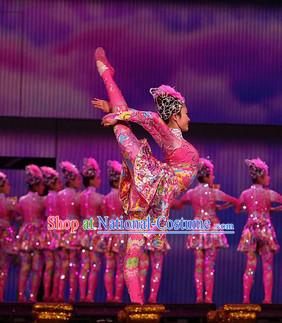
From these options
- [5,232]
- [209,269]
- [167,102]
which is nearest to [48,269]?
[5,232]

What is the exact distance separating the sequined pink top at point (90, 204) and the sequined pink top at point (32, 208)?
17.5 inches

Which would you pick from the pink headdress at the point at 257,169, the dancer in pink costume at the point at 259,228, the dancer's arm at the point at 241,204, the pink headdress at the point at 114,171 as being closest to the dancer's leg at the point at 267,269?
the dancer in pink costume at the point at 259,228

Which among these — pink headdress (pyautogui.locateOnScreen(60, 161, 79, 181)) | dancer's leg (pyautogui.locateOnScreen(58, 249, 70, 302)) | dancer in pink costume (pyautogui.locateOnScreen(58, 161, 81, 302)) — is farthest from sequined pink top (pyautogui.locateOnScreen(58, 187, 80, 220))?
dancer's leg (pyautogui.locateOnScreen(58, 249, 70, 302))

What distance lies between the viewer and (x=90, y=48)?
11.4 metres

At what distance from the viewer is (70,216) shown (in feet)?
31.3

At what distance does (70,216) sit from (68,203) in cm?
14

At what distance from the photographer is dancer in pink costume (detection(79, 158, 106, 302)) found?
9422mm

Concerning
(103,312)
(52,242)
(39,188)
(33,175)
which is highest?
(33,175)

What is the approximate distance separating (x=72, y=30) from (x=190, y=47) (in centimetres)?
148

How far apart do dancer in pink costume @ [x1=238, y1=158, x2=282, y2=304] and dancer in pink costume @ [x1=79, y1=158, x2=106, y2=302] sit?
1.48m

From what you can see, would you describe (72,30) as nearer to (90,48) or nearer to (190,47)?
(90,48)

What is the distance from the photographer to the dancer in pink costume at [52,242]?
9500 mm

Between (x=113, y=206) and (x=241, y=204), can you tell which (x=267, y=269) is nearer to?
(x=241, y=204)

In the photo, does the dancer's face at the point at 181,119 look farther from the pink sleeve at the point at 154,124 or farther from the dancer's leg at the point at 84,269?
the dancer's leg at the point at 84,269
